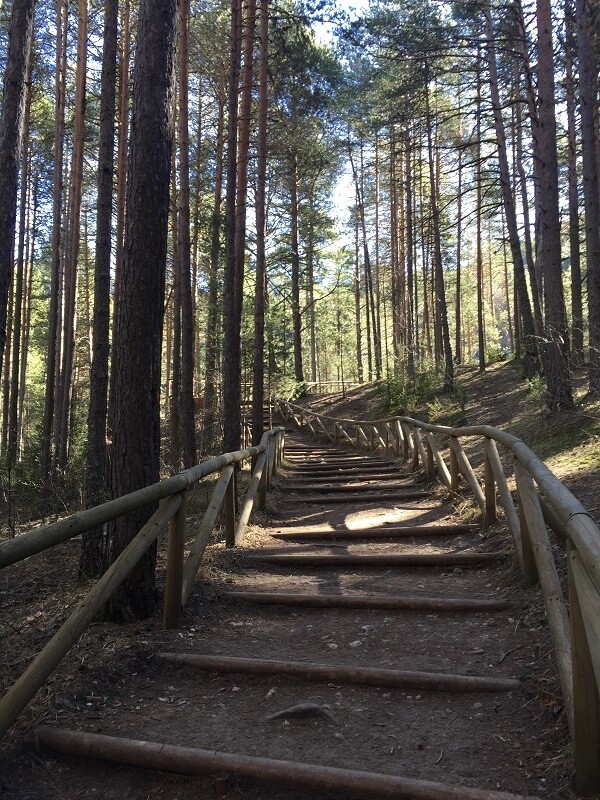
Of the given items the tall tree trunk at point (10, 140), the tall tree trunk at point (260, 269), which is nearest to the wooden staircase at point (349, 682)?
the tall tree trunk at point (10, 140)

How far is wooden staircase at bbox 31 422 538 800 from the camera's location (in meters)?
2.27

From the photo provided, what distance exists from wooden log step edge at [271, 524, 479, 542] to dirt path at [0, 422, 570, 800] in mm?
507

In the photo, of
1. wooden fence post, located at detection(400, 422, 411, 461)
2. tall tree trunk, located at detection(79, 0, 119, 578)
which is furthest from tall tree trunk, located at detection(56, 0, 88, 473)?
wooden fence post, located at detection(400, 422, 411, 461)

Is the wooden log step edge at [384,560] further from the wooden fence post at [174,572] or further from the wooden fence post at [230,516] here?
the wooden fence post at [174,572]

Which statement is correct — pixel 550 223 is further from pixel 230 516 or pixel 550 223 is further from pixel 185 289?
pixel 230 516

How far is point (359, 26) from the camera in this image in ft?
36.7

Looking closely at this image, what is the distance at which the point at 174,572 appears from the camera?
3666 mm

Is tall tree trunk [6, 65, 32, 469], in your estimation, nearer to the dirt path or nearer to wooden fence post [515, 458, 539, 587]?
the dirt path

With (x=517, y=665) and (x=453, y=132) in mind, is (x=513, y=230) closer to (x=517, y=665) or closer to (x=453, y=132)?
(x=453, y=132)

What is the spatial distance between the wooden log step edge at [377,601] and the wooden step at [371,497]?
365 cm

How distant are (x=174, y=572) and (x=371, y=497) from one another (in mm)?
4779

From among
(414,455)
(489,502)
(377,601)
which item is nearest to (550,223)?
(414,455)

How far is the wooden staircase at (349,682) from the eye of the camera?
7.46 feet

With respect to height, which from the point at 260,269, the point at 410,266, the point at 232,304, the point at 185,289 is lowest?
the point at 232,304
